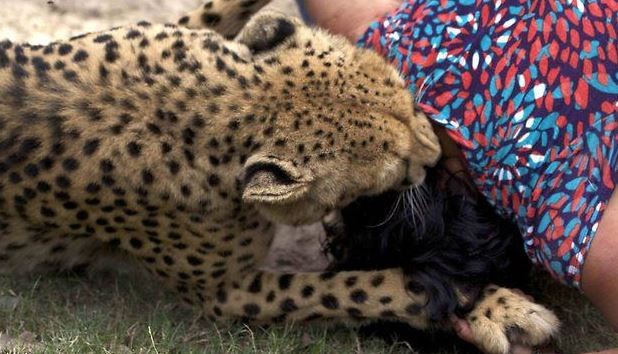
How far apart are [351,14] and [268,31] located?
0.71m

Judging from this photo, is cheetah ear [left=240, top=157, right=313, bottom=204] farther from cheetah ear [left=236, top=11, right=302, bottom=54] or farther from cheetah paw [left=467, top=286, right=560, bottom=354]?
cheetah paw [left=467, top=286, right=560, bottom=354]

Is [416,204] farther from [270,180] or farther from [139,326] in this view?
[139,326]

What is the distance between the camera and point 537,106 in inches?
91.8

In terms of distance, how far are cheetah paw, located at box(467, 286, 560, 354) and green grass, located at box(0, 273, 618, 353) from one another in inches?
8.8

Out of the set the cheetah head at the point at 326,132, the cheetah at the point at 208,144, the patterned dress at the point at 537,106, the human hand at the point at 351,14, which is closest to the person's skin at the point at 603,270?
the patterned dress at the point at 537,106

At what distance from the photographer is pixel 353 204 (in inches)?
103

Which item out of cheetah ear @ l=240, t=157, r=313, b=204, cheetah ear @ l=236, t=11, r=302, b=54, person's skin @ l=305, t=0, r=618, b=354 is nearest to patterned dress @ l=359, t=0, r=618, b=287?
person's skin @ l=305, t=0, r=618, b=354

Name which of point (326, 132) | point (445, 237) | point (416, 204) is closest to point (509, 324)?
point (445, 237)

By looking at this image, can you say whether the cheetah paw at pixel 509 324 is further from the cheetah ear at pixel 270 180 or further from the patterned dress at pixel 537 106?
the cheetah ear at pixel 270 180

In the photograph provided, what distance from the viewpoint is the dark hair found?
256cm

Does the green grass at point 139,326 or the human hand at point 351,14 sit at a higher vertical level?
the human hand at point 351,14

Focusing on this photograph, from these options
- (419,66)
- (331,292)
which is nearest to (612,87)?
(419,66)

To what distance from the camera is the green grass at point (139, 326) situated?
8.16ft

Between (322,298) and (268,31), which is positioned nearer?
(268,31)
